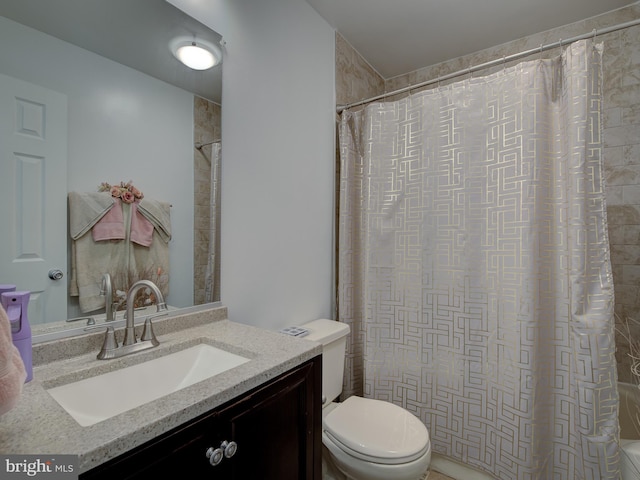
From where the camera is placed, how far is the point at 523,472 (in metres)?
1.38

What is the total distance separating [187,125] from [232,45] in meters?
0.44

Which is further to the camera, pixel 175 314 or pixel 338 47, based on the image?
pixel 338 47

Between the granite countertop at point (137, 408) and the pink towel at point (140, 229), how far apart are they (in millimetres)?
306

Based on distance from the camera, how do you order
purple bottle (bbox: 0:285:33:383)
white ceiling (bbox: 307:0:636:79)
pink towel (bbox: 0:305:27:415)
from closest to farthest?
pink towel (bbox: 0:305:27:415)
purple bottle (bbox: 0:285:33:383)
white ceiling (bbox: 307:0:636:79)

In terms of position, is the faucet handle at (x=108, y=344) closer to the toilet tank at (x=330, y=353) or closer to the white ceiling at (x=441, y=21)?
the toilet tank at (x=330, y=353)

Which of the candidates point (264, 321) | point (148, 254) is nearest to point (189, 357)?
point (148, 254)

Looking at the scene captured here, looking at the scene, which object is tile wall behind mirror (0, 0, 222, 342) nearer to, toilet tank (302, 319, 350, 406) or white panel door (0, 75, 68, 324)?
white panel door (0, 75, 68, 324)

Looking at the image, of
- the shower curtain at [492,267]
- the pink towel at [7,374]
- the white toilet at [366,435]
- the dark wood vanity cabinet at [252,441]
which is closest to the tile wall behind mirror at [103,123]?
the pink towel at [7,374]

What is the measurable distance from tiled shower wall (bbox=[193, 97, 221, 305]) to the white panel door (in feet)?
1.37

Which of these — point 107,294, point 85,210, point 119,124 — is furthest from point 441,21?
point 107,294

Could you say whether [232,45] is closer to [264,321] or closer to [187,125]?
[187,125]

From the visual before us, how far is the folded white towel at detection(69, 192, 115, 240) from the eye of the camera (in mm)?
929

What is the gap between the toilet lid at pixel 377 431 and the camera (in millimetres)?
1193

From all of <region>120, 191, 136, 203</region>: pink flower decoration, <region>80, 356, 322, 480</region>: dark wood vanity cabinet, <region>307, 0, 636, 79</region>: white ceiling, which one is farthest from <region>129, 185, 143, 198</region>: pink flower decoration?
<region>307, 0, 636, 79</region>: white ceiling
